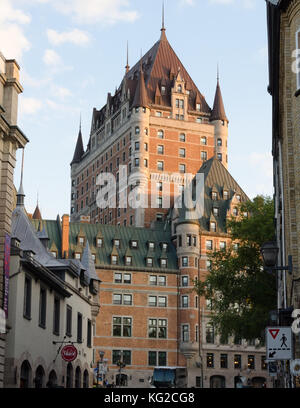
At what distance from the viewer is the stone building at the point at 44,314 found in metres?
31.9

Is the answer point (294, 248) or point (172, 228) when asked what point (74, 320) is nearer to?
point (294, 248)

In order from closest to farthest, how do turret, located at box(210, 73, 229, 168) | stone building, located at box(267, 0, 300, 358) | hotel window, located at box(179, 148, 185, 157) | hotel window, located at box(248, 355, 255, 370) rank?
stone building, located at box(267, 0, 300, 358) → hotel window, located at box(248, 355, 255, 370) → hotel window, located at box(179, 148, 185, 157) → turret, located at box(210, 73, 229, 168)

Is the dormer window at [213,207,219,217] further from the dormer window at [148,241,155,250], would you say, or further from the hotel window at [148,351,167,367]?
the hotel window at [148,351,167,367]

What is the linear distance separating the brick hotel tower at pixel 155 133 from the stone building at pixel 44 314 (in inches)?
2483

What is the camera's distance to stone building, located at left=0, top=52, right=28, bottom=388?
92.0ft

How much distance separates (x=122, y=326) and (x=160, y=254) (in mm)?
11043

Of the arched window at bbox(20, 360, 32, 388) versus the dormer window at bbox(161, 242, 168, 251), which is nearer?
the arched window at bbox(20, 360, 32, 388)

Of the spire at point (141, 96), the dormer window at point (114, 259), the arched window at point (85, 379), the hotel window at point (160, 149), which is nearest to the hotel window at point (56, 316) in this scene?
the arched window at point (85, 379)

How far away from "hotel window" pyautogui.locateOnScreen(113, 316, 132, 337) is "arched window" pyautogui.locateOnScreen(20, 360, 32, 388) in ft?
181

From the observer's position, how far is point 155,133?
118 m

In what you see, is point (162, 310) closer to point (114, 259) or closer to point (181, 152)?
point (114, 259)

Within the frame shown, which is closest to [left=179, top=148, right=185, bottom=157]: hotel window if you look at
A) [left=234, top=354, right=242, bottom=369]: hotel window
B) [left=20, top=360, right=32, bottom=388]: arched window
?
[left=234, top=354, right=242, bottom=369]: hotel window

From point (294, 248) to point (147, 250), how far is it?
236 ft
